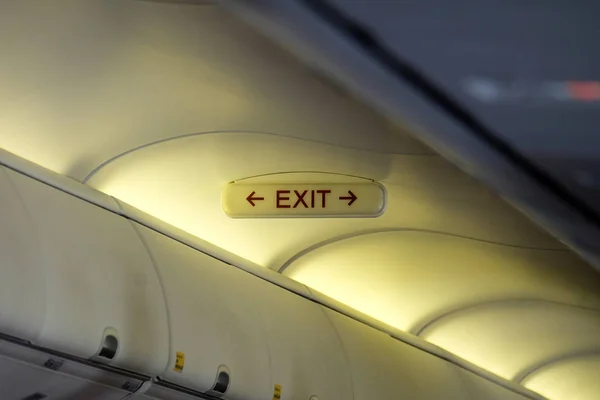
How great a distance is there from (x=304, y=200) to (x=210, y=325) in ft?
3.96

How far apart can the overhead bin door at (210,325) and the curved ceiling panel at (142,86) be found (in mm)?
593

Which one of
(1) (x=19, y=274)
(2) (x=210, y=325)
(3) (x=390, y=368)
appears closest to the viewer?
(1) (x=19, y=274)

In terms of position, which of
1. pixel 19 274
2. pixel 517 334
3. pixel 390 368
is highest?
pixel 517 334

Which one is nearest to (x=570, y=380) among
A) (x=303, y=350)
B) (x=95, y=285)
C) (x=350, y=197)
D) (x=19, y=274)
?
(x=303, y=350)

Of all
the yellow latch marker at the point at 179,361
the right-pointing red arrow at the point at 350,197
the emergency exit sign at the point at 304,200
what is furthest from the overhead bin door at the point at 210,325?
the right-pointing red arrow at the point at 350,197

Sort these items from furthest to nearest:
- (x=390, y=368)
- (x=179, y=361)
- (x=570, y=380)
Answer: (x=570, y=380)
(x=390, y=368)
(x=179, y=361)

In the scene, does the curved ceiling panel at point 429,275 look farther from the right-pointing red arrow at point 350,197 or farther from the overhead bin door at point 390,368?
the right-pointing red arrow at point 350,197

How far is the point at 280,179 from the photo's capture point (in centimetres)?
517

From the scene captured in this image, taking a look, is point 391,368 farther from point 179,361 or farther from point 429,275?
point 179,361

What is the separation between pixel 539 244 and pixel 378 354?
140cm

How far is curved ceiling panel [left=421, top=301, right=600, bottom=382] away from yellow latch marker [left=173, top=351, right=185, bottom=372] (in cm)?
409

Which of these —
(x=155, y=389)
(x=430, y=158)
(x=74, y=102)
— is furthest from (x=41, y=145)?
(x=430, y=158)

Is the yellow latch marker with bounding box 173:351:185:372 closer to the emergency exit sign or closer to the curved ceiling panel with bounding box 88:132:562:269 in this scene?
the curved ceiling panel with bounding box 88:132:562:269

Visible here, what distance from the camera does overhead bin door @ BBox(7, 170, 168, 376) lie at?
3.37 meters
